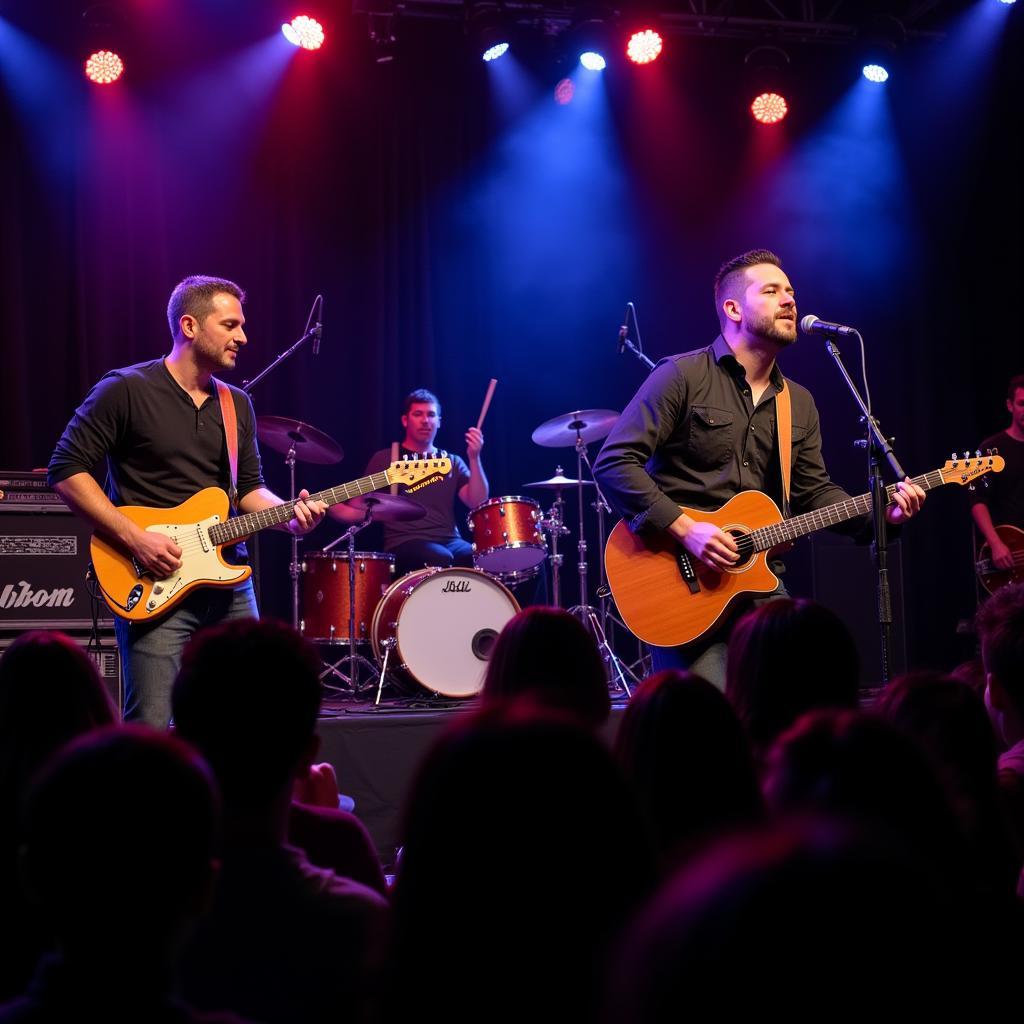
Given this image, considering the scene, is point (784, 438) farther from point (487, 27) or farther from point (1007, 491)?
point (487, 27)

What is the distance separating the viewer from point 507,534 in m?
8.73

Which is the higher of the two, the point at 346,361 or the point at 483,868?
the point at 346,361

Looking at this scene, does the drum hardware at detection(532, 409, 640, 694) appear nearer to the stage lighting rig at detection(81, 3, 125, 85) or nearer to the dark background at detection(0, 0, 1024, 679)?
the dark background at detection(0, 0, 1024, 679)

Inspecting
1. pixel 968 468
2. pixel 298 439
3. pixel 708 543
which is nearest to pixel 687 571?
pixel 708 543

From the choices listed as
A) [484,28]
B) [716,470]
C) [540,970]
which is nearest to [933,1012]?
[540,970]

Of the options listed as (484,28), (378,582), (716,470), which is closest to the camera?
(716,470)

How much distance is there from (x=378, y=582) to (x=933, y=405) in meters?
5.65

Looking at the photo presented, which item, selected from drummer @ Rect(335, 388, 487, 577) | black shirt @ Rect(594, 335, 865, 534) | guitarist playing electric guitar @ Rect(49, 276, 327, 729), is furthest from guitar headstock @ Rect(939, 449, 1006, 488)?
drummer @ Rect(335, 388, 487, 577)

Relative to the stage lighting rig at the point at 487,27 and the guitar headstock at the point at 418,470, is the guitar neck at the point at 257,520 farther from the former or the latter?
the stage lighting rig at the point at 487,27

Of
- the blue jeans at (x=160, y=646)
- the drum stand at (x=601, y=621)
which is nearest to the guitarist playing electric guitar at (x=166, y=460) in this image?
the blue jeans at (x=160, y=646)

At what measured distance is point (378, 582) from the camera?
348 inches

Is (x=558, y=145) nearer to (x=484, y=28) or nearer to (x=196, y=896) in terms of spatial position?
(x=484, y=28)

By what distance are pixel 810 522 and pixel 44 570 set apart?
460cm

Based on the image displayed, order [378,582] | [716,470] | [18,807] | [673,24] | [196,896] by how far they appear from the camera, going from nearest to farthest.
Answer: [196,896], [18,807], [716,470], [378,582], [673,24]
